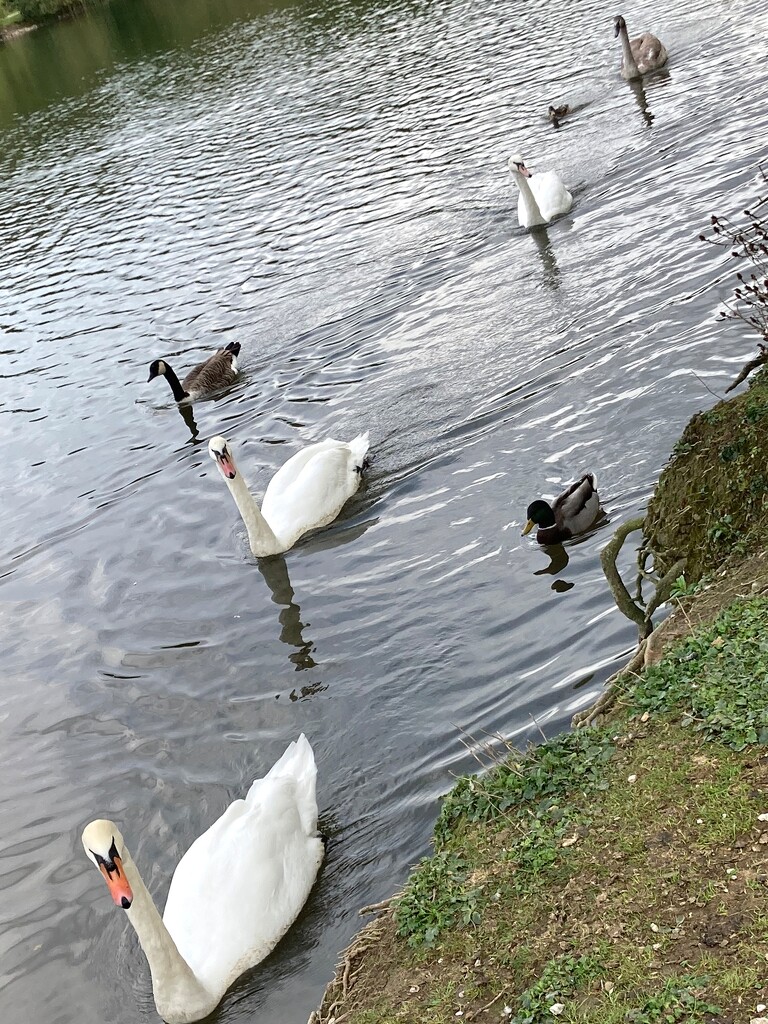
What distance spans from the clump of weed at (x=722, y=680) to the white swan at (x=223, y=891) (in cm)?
255

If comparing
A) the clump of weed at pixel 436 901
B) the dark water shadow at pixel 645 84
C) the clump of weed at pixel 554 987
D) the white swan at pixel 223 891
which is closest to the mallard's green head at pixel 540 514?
the white swan at pixel 223 891

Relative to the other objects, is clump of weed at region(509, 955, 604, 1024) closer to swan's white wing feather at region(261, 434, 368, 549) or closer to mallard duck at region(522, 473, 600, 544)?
mallard duck at region(522, 473, 600, 544)

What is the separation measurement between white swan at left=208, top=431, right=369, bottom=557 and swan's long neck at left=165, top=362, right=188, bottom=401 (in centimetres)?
410

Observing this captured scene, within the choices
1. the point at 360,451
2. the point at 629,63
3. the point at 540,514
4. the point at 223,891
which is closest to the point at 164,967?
the point at 223,891

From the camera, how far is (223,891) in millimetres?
6789

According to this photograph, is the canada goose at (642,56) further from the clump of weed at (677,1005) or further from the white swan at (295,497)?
the clump of weed at (677,1005)

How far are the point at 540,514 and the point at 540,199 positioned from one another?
7919 mm

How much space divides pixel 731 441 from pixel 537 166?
1266 centimetres

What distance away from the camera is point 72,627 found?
36.4 feet

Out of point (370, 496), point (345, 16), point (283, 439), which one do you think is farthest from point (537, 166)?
point (345, 16)

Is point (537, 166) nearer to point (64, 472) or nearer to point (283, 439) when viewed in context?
point (283, 439)

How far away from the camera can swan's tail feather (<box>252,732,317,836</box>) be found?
7.28m

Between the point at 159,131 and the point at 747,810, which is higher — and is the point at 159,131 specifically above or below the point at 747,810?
above

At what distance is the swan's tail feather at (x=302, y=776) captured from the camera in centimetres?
728
